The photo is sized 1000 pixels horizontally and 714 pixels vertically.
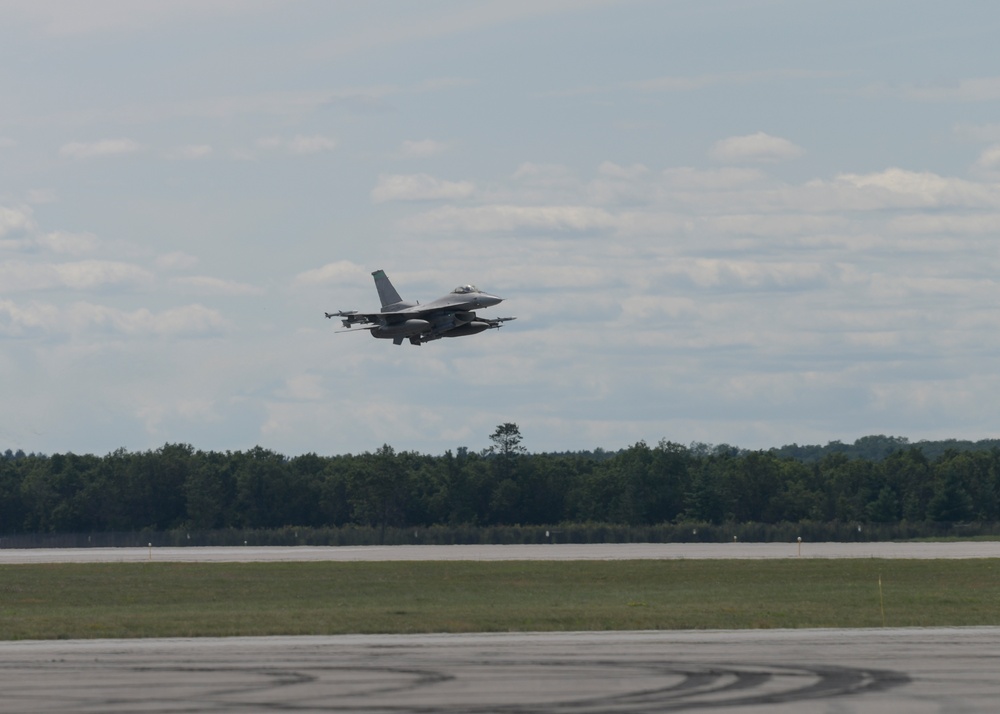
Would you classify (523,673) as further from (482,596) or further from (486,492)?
(486,492)

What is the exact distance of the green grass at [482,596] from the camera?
39031 mm

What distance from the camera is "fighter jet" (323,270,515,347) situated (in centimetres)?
6166

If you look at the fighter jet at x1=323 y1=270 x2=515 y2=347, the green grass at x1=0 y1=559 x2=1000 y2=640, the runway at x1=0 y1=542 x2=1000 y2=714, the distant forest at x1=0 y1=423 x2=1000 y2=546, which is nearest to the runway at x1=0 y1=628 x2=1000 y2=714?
the runway at x1=0 y1=542 x2=1000 y2=714

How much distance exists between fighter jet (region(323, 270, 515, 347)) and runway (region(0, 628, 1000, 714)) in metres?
27.4

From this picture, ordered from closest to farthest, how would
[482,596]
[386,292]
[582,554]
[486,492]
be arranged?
[482,596] → [386,292] → [582,554] → [486,492]

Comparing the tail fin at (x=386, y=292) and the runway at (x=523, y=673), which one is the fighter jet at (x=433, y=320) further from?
the runway at (x=523, y=673)

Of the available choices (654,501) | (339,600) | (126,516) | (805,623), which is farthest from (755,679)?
(126,516)

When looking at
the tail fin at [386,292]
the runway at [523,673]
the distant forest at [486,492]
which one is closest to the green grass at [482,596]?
the runway at [523,673]

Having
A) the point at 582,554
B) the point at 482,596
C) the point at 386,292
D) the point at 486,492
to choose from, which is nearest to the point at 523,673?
the point at 482,596

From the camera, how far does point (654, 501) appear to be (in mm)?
157750

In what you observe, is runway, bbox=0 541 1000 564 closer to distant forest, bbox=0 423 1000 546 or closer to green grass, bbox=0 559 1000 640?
green grass, bbox=0 559 1000 640

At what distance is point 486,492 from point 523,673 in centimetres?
13868

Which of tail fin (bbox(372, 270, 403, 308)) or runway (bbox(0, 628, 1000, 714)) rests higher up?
tail fin (bbox(372, 270, 403, 308))

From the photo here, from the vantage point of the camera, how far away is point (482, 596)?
53562mm
